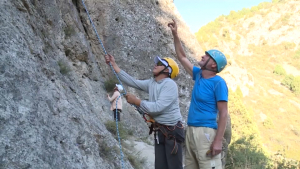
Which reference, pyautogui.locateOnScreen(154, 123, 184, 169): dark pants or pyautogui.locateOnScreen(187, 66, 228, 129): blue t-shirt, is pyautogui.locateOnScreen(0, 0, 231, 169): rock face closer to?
pyautogui.locateOnScreen(154, 123, 184, 169): dark pants

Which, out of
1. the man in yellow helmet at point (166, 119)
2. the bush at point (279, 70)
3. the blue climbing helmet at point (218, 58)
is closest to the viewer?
the blue climbing helmet at point (218, 58)

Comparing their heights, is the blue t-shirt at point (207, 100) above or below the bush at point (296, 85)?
below

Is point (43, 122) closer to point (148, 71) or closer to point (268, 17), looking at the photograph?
point (148, 71)

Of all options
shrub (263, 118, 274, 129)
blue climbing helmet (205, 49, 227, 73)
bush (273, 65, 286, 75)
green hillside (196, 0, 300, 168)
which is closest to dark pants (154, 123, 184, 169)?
blue climbing helmet (205, 49, 227, 73)

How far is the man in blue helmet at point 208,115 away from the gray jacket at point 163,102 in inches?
8.5

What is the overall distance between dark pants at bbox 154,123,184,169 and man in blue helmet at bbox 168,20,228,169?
0.20 m

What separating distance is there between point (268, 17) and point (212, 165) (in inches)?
3396

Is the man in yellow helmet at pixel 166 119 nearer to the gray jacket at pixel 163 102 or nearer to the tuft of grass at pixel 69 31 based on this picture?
the gray jacket at pixel 163 102

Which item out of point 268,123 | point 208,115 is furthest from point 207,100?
point 268,123

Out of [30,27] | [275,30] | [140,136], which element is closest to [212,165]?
[30,27]

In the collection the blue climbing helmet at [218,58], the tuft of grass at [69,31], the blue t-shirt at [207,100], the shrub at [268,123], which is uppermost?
the tuft of grass at [69,31]

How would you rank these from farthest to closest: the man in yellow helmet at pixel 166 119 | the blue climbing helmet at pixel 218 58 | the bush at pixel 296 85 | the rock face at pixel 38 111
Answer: the bush at pixel 296 85, the man in yellow helmet at pixel 166 119, the blue climbing helmet at pixel 218 58, the rock face at pixel 38 111

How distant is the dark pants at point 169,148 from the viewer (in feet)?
9.68

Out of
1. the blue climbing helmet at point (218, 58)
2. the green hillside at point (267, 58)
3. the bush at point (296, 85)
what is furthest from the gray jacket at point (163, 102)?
the bush at point (296, 85)
